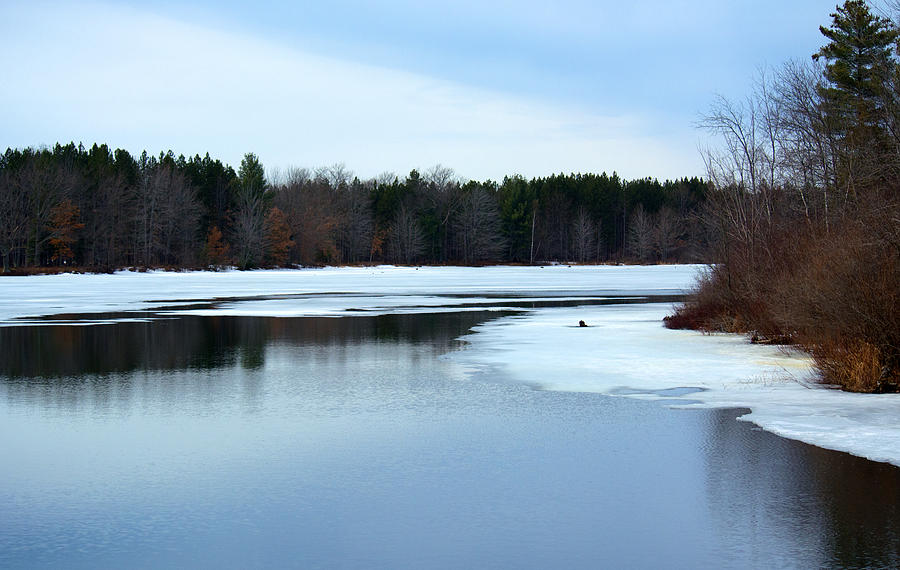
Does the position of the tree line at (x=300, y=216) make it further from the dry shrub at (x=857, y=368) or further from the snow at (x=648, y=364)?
the dry shrub at (x=857, y=368)

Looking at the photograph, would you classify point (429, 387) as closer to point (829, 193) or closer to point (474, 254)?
point (829, 193)

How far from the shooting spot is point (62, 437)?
9273mm

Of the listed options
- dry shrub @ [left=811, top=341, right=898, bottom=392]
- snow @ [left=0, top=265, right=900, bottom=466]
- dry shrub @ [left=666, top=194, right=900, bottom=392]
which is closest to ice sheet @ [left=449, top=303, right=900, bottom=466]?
snow @ [left=0, top=265, right=900, bottom=466]

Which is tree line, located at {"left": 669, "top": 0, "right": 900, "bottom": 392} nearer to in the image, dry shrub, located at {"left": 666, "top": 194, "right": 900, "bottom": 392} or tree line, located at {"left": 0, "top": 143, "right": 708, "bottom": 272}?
dry shrub, located at {"left": 666, "top": 194, "right": 900, "bottom": 392}

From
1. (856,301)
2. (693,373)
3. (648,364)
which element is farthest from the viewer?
(648,364)

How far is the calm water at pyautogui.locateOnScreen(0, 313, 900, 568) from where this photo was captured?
5770 millimetres

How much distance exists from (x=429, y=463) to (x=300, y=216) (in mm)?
108557

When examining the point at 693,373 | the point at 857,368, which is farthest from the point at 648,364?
the point at 857,368

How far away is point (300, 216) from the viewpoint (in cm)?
11450

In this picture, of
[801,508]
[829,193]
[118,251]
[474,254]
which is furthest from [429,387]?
[474,254]

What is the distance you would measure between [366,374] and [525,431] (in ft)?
16.8

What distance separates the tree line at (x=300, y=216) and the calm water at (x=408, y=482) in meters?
46.8

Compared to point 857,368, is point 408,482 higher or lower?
lower

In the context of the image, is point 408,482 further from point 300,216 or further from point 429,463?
point 300,216
